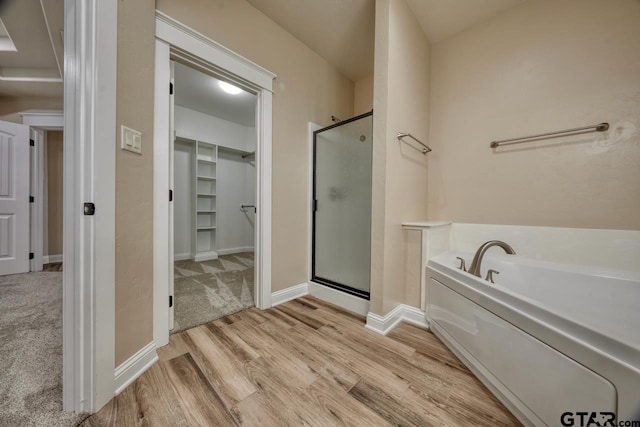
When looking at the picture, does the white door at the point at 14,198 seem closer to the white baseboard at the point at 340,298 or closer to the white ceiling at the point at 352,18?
the white ceiling at the point at 352,18

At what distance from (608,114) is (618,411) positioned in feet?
5.90

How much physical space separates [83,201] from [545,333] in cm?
182

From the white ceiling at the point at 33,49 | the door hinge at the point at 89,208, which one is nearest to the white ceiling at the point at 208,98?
the white ceiling at the point at 33,49

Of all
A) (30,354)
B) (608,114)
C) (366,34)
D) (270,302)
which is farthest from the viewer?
(366,34)

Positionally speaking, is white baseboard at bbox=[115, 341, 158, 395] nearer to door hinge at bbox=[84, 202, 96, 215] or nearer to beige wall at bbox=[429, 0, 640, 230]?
door hinge at bbox=[84, 202, 96, 215]

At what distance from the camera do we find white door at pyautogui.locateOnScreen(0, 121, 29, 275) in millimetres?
2516

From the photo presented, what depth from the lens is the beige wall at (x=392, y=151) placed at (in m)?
1.48

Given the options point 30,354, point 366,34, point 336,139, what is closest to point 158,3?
point 336,139

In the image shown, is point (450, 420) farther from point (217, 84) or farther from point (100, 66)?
point (217, 84)

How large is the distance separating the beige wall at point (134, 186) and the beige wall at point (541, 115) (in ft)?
7.44

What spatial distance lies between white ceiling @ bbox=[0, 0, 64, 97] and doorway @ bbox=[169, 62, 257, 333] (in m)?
0.90

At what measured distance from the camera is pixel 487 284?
3.39 ft

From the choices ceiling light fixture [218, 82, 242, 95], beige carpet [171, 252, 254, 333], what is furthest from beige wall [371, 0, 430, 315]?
ceiling light fixture [218, 82, 242, 95]

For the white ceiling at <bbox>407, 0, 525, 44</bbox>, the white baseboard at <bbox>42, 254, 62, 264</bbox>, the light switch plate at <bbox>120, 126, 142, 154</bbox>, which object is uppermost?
the white ceiling at <bbox>407, 0, 525, 44</bbox>
